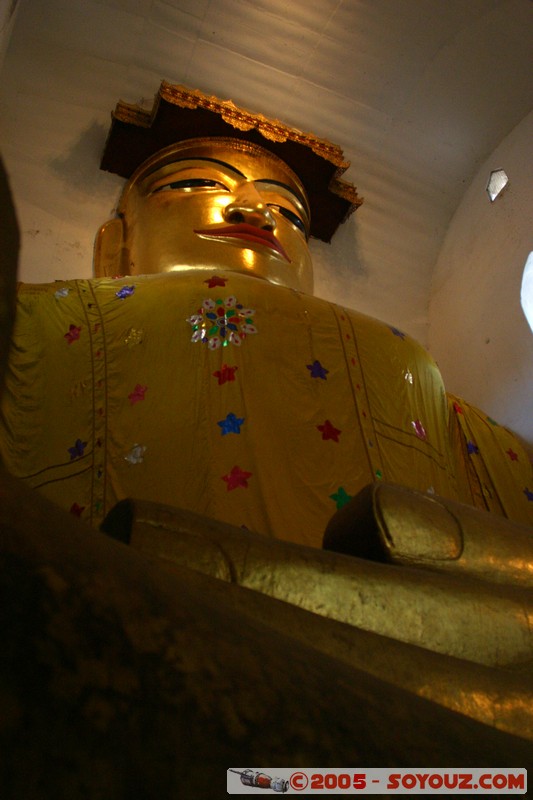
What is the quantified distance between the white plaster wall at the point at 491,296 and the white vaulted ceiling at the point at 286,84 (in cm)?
14

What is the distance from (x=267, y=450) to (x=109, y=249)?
1464 millimetres

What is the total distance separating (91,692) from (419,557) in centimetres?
84

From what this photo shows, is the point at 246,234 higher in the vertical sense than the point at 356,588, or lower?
higher

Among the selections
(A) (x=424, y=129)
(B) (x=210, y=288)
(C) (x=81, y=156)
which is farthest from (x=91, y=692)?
(A) (x=424, y=129)

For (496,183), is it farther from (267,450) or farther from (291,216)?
(267,450)

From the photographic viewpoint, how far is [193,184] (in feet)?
9.98

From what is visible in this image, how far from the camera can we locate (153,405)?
1991mm

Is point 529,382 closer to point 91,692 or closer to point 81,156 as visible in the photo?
point 81,156

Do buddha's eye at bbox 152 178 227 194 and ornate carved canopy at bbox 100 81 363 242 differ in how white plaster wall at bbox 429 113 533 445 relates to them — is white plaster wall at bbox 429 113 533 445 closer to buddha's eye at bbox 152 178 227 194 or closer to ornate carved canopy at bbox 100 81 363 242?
ornate carved canopy at bbox 100 81 363 242

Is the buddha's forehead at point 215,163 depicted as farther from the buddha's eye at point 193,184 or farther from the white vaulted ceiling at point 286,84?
the white vaulted ceiling at point 286,84

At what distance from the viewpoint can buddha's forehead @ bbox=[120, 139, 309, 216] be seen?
10.2 ft

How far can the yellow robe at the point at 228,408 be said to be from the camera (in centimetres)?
184

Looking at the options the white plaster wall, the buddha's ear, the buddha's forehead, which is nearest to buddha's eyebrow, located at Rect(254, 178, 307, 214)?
the buddha's forehead

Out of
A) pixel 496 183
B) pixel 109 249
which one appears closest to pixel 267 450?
pixel 109 249
